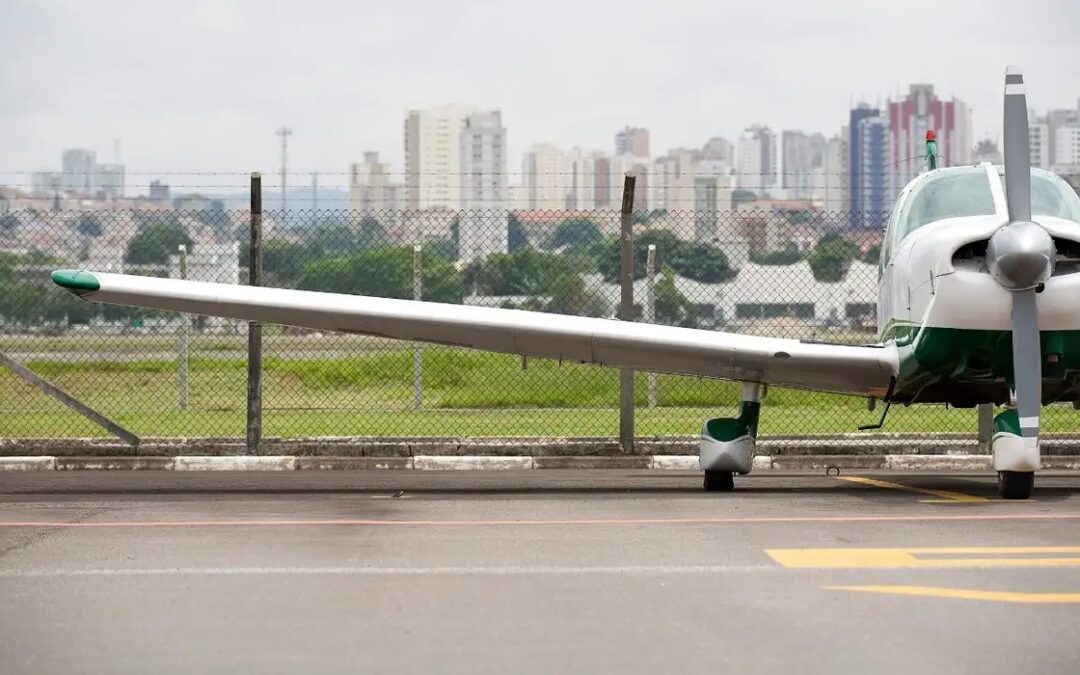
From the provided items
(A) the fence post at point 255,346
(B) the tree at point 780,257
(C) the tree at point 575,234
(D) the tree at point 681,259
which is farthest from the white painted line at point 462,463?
(B) the tree at point 780,257

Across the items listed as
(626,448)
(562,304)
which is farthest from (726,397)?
→ (626,448)

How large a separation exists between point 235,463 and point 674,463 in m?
3.86

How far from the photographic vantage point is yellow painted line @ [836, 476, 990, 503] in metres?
11.0

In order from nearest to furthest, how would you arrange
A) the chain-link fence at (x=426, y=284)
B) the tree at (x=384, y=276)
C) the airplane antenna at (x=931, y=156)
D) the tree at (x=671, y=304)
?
the airplane antenna at (x=931, y=156) < the chain-link fence at (x=426, y=284) < the tree at (x=384, y=276) < the tree at (x=671, y=304)

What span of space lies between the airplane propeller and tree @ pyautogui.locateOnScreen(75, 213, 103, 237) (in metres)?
9.30

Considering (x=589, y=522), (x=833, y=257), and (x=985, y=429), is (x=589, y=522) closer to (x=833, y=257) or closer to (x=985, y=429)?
(x=985, y=429)

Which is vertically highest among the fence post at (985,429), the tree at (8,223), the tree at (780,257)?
the tree at (8,223)

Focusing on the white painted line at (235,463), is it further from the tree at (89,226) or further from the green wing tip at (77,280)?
the tree at (89,226)

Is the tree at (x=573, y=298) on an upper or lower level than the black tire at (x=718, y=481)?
upper

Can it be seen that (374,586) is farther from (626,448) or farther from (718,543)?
(626,448)

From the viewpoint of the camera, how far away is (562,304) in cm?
1769

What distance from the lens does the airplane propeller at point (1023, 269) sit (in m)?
10.2

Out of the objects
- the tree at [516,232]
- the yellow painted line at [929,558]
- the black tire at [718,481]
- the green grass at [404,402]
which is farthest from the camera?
the green grass at [404,402]

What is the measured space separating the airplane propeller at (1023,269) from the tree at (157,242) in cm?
854
